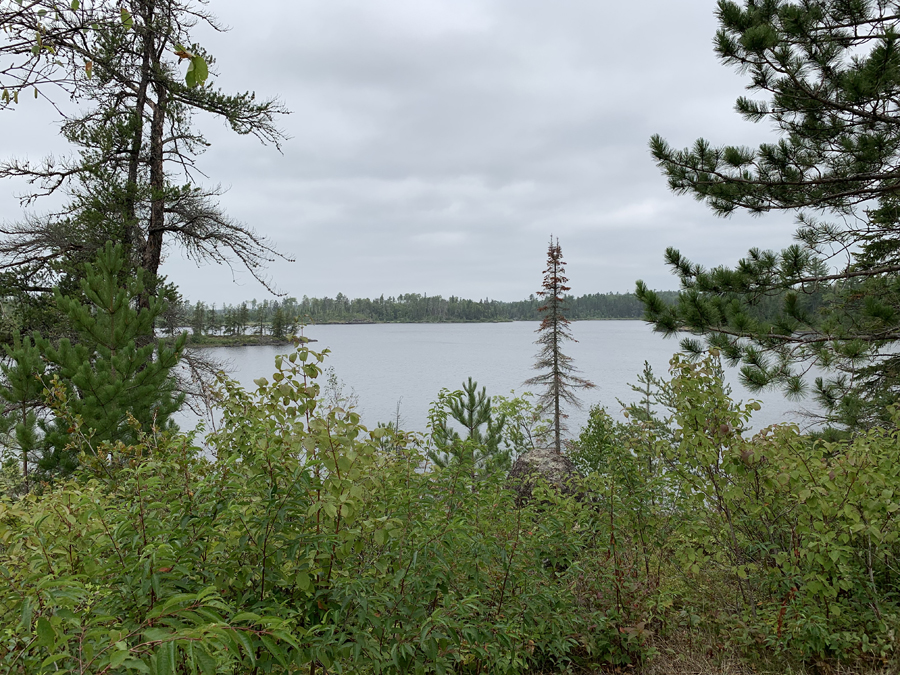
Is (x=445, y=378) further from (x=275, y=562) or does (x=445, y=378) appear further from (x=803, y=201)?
(x=275, y=562)

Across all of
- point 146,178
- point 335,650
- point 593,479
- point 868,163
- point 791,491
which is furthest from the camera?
point 146,178

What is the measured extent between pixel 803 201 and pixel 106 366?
29.8 ft

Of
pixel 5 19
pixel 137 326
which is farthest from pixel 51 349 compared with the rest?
pixel 5 19

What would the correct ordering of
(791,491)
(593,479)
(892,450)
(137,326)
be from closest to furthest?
(791,491)
(892,450)
(593,479)
(137,326)

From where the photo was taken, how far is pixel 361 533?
1.98 metres

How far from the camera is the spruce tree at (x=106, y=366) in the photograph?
573 centimetres

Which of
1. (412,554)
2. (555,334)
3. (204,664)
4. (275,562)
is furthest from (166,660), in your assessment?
(555,334)

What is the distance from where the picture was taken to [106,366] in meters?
5.87

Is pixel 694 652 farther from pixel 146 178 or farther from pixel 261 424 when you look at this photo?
pixel 146 178

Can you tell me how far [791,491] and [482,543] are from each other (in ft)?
6.48

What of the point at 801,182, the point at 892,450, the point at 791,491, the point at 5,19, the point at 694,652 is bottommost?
the point at 694,652

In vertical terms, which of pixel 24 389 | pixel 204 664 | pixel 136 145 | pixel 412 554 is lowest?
pixel 412 554

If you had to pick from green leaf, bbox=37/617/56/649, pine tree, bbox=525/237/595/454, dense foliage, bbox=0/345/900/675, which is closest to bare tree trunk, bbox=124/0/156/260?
dense foliage, bbox=0/345/900/675

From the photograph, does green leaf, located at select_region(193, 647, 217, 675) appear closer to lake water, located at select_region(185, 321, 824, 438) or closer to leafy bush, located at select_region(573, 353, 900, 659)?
leafy bush, located at select_region(573, 353, 900, 659)
